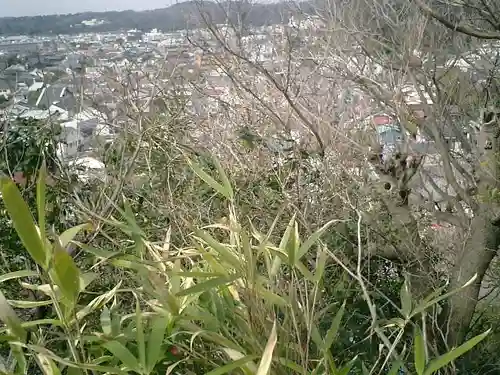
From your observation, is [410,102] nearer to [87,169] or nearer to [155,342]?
[87,169]

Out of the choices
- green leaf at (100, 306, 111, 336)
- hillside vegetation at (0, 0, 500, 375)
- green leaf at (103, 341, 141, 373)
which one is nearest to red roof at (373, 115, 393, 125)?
hillside vegetation at (0, 0, 500, 375)

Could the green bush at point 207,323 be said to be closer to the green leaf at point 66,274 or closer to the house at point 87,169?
the green leaf at point 66,274

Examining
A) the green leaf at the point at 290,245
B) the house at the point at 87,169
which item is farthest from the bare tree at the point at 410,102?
the green leaf at the point at 290,245

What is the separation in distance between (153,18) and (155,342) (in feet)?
12.4

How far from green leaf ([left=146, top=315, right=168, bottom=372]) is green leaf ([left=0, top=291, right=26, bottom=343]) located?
0.23 meters

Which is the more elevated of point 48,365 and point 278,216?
point 278,216

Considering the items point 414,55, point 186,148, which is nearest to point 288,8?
point 414,55

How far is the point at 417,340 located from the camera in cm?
117

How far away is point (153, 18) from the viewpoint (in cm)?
454

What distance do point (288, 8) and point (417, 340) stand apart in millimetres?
5003

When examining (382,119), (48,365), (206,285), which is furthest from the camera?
(382,119)

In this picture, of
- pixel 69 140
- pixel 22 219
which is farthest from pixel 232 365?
pixel 69 140

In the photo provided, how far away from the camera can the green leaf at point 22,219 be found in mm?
944

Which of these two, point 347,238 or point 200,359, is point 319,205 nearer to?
point 347,238
